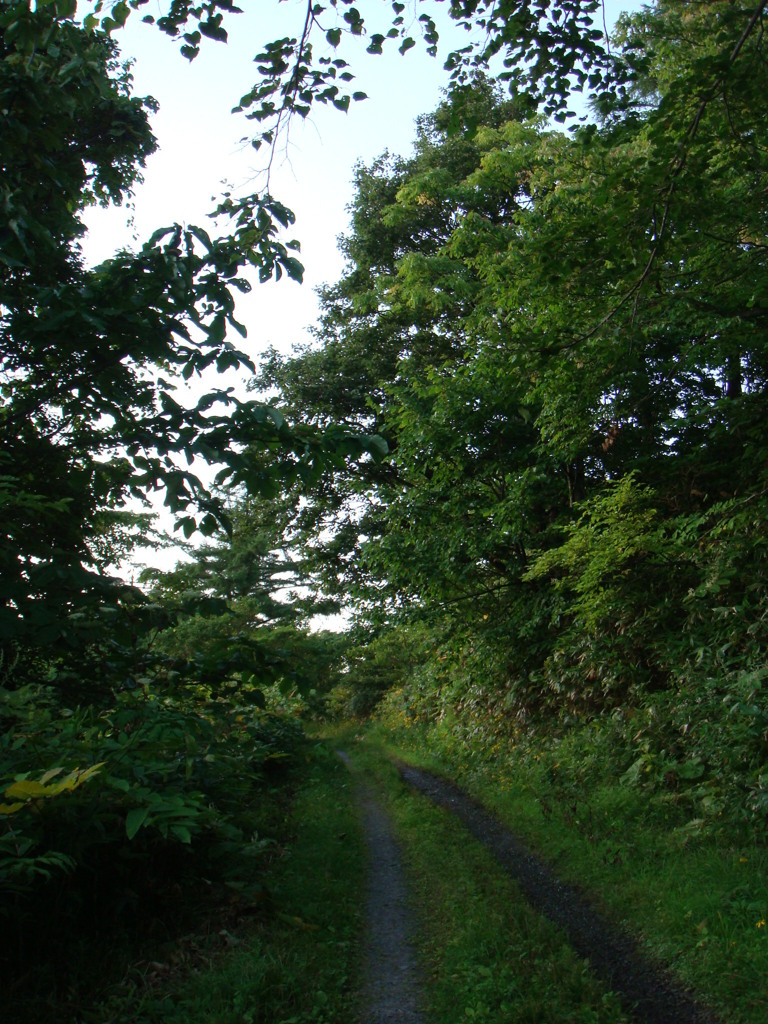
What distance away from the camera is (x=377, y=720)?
926 inches

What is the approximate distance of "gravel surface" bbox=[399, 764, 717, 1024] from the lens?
457cm

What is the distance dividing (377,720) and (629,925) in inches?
718

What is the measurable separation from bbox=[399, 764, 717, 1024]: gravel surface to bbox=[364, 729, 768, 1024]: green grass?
0.13 metres

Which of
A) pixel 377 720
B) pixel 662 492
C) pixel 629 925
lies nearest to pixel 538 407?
pixel 662 492

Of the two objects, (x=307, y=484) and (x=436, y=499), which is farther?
(x=436, y=499)

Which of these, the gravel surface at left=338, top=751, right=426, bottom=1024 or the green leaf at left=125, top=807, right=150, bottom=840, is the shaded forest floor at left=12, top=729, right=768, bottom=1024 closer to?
the gravel surface at left=338, top=751, right=426, bottom=1024

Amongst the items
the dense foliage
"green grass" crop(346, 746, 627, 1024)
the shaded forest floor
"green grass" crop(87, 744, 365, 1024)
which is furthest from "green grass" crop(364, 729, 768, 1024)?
"green grass" crop(87, 744, 365, 1024)

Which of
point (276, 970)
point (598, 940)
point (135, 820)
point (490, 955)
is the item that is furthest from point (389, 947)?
point (135, 820)

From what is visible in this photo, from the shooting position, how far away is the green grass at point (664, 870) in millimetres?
4762

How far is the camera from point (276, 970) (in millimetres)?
4766

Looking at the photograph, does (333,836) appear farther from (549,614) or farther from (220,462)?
(220,462)

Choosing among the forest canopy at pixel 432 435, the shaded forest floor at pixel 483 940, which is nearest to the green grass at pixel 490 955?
the shaded forest floor at pixel 483 940

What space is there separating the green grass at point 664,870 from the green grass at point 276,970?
2.25 meters

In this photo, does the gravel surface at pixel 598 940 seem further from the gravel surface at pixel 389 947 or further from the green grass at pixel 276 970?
the green grass at pixel 276 970
